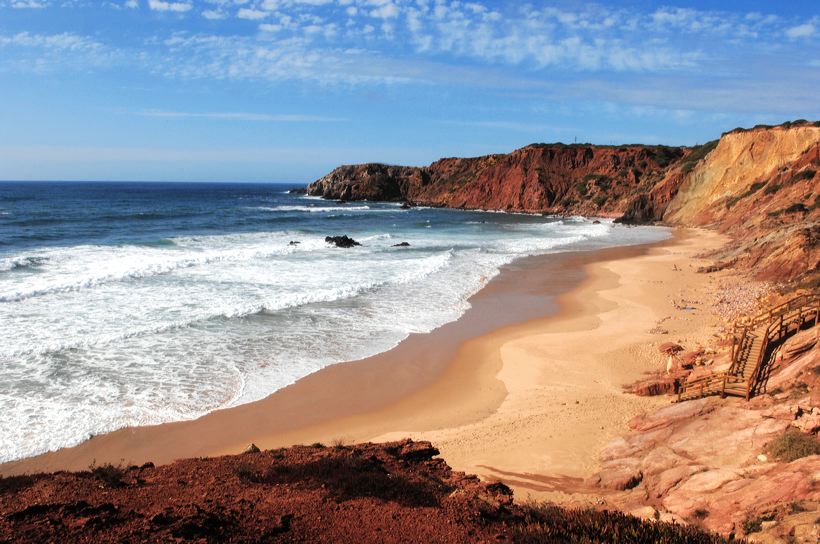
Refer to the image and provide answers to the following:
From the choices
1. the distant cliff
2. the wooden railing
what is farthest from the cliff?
the wooden railing

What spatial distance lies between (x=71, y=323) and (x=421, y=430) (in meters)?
13.6

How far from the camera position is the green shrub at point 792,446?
26.7 ft

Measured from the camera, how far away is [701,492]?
27.0ft

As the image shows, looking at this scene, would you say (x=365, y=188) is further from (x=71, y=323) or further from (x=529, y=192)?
(x=71, y=323)

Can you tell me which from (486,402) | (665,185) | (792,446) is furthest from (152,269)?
(665,185)

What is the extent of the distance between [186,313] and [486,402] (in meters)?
12.6

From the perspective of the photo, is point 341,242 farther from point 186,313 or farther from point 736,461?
point 736,461

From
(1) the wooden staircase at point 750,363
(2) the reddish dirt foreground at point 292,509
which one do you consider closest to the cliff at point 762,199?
(1) the wooden staircase at point 750,363

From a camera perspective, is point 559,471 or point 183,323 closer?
point 559,471

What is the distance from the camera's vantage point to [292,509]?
6938mm

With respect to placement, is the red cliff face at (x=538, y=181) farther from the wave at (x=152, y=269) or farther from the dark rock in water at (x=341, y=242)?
the wave at (x=152, y=269)

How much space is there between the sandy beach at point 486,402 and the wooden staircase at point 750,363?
1.24 metres

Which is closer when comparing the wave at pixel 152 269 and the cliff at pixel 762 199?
the wave at pixel 152 269

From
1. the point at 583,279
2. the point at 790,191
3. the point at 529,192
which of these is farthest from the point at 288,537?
the point at 529,192
